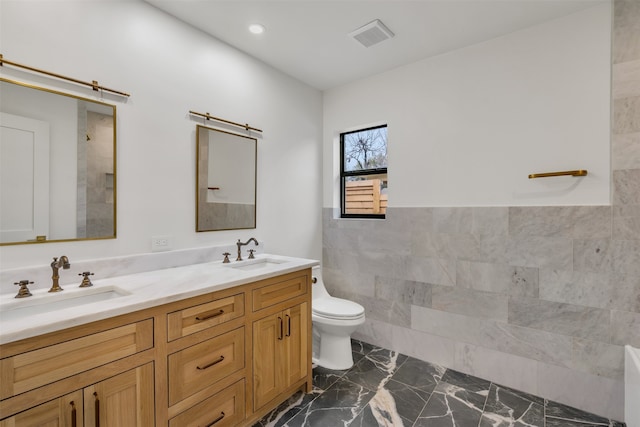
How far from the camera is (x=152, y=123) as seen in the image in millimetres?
1929

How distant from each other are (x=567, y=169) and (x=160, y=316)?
2.62m

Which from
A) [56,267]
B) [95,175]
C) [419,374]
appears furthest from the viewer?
[419,374]

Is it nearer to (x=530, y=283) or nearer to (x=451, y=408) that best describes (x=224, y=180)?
(x=451, y=408)

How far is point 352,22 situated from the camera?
6.99 feet

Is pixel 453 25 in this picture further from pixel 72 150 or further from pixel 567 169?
pixel 72 150

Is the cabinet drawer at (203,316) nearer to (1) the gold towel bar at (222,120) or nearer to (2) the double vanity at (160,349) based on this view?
(2) the double vanity at (160,349)

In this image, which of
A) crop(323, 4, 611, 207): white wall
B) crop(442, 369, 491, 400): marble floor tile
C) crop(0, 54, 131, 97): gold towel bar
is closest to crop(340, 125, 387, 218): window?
crop(323, 4, 611, 207): white wall

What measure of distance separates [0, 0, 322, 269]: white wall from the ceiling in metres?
0.18

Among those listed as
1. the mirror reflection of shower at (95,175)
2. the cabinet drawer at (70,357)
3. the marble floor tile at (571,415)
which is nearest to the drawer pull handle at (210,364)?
the cabinet drawer at (70,357)

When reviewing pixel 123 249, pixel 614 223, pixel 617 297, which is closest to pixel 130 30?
pixel 123 249

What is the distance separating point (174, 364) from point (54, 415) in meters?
0.43

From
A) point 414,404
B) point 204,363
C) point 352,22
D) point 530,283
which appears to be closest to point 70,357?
point 204,363

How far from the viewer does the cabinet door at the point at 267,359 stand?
5.83 ft

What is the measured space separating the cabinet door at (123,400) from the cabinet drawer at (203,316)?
0.58 ft
